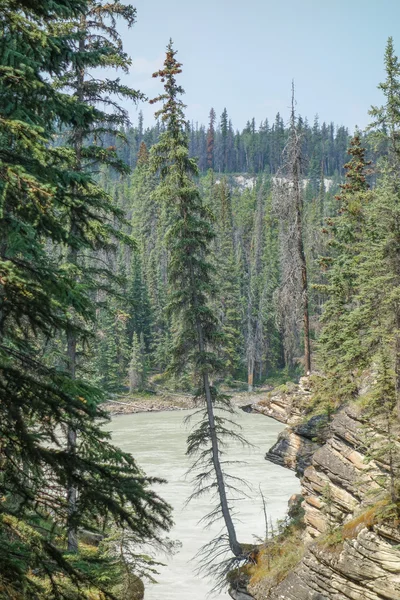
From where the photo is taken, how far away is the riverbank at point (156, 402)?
57.8m

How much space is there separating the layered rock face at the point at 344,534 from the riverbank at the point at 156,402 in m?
40.9

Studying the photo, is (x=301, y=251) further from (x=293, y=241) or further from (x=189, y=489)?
(x=189, y=489)

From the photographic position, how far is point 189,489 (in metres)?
25.4

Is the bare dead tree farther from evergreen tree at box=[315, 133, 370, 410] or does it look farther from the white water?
the white water

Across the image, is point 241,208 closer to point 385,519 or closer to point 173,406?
point 173,406

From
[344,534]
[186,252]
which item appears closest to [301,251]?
[186,252]

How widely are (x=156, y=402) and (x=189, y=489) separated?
35.9m

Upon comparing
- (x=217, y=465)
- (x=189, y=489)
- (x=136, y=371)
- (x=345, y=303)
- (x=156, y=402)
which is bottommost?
(x=156, y=402)

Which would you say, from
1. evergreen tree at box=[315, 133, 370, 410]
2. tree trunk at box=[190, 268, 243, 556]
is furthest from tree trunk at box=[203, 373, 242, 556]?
evergreen tree at box=[315, 133, 370, 410]

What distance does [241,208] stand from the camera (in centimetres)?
11338

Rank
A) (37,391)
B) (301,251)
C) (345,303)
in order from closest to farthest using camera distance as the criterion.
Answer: (37,391) → (345,303) → (301,251)

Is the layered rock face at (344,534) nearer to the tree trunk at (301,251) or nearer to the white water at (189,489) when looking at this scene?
the white water at (189,489)

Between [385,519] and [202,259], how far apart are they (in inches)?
388

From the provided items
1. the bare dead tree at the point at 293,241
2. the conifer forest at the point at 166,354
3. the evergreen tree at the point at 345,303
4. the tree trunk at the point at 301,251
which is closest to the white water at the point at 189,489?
the conifer forest at the point at 166,354
